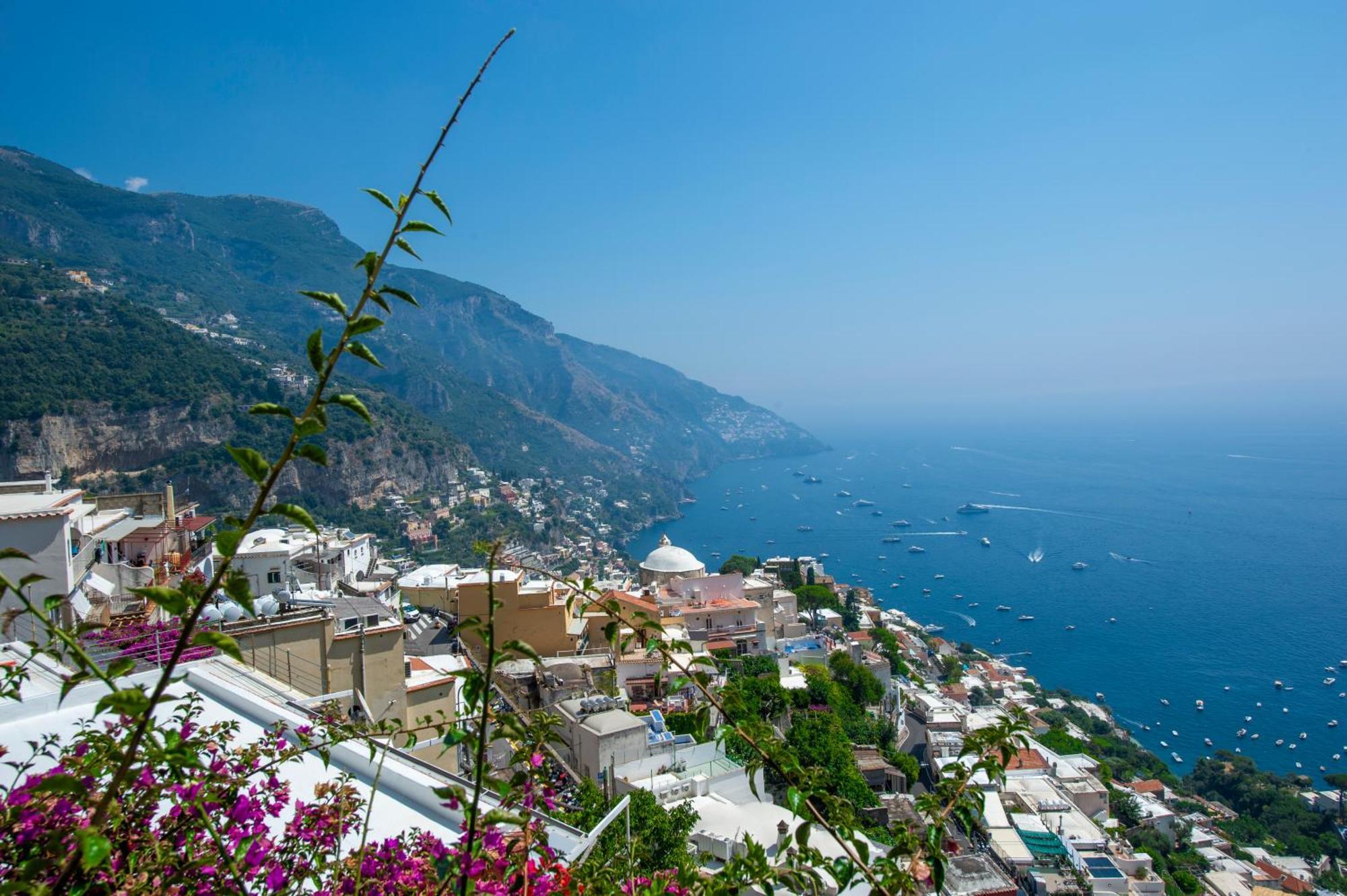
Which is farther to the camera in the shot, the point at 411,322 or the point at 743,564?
the point at 411,322

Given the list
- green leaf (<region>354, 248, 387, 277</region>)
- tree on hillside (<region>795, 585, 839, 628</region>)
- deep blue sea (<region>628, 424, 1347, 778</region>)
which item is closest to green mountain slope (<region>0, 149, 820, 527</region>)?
deep blue sea (<region>628, 424, 1347, 778</region>)

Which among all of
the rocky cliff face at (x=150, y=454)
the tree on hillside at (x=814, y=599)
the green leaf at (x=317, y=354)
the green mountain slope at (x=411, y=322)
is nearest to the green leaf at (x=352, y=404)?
the green leaf at (x=317, y=354)

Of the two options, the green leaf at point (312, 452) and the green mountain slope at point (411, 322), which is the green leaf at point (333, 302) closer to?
the green leaf at point (312, 452)

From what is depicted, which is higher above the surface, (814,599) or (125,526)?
(125,526)

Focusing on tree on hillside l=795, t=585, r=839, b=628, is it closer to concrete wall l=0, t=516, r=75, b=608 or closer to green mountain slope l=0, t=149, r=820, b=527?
concrete wall l=0, t=516, r=75, b=608

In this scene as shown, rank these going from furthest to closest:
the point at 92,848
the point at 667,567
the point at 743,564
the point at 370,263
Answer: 1. the point at 743,564
2. the point at 667,567
3. the point at 370,263
4. the point at 92,848

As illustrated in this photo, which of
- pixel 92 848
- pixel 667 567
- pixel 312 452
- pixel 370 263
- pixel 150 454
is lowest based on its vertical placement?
pixel 667 567

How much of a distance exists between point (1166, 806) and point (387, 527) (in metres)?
39.5

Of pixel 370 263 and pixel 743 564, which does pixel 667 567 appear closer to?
pixel 743 564

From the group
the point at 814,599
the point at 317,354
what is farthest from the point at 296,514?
the point at 814,599

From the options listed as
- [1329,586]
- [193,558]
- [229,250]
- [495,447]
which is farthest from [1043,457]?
[229,250]

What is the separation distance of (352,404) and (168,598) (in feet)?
0.99

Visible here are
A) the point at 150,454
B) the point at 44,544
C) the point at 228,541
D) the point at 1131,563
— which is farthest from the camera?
the point at 1131,563

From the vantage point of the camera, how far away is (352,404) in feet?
3.15
